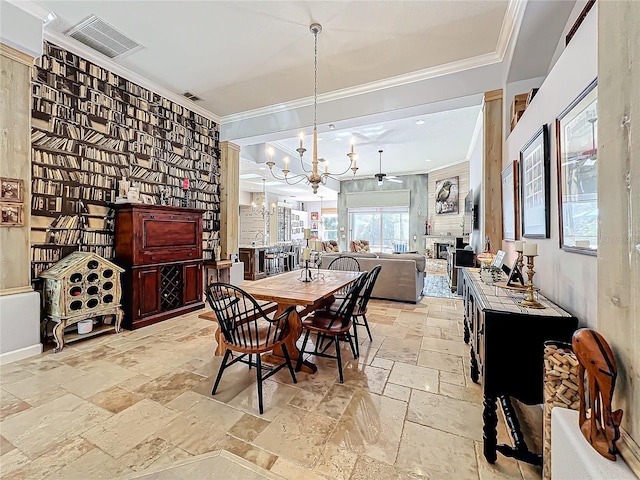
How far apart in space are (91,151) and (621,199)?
4.69 metres

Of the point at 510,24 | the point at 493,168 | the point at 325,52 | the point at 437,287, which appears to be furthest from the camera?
the point at 437,287

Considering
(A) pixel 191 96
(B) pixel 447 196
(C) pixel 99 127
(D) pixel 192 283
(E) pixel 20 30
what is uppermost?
(A) pixel 191 96

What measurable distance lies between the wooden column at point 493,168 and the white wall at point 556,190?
1.20 meters

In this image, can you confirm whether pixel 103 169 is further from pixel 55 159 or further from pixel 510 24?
pixel 510 24

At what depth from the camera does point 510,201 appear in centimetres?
284

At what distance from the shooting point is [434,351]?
3004mm

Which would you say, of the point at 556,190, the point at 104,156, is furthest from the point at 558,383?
the point at 104,156

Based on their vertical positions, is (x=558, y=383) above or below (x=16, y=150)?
below

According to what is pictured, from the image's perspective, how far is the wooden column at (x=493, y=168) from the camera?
347 cm

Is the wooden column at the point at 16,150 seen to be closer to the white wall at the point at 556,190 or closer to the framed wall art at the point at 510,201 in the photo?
the white wall at the point at 556,190

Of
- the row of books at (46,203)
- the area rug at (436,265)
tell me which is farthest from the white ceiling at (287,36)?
the area rug at (436,265)

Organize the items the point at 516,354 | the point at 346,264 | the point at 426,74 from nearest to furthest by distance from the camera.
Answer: the point at 516,354 < the point at 426,74 < the point at 346,264

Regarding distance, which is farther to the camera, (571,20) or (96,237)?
(96,237)

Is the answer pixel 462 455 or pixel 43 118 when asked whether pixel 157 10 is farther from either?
pixel 462 455
